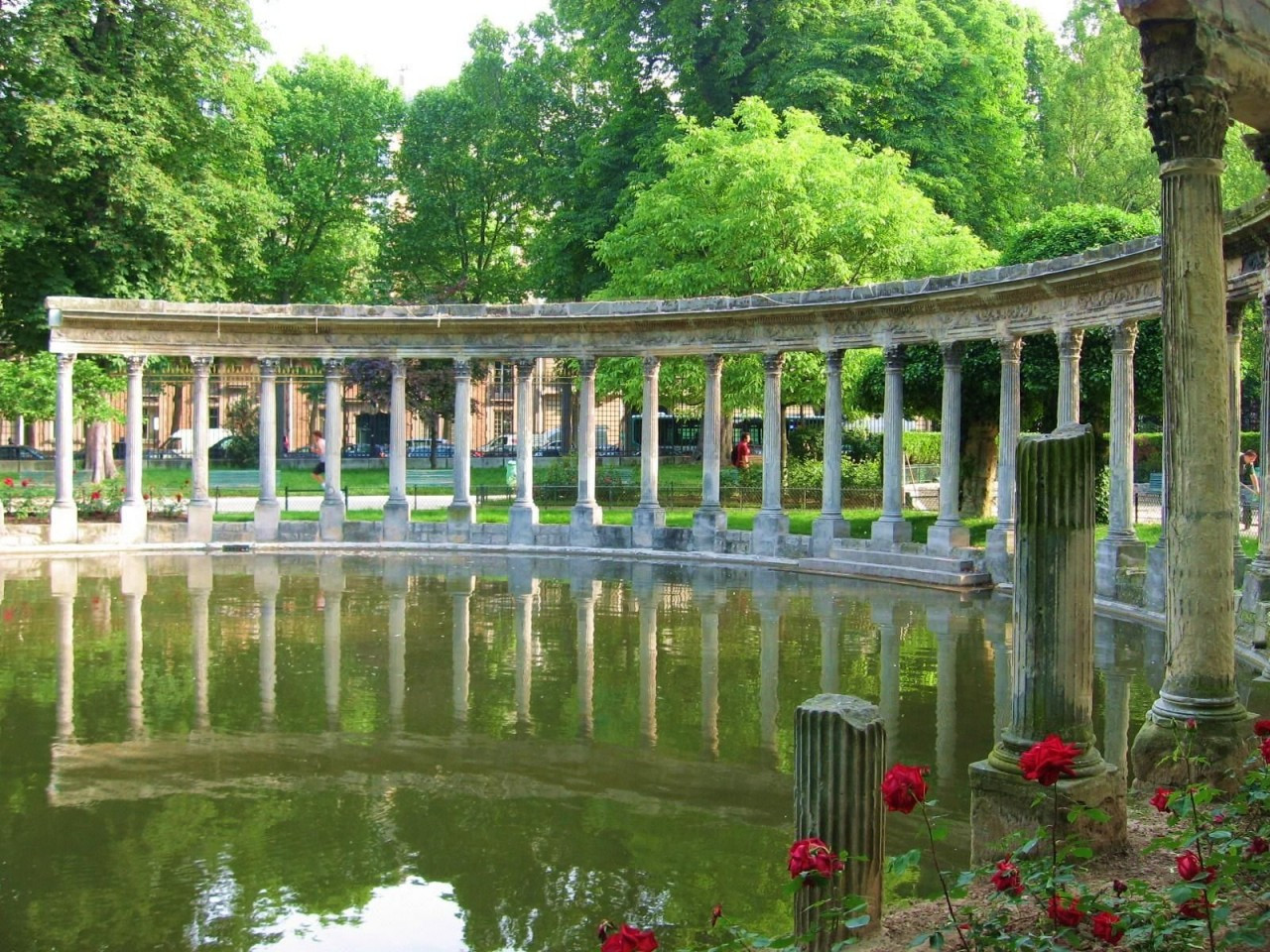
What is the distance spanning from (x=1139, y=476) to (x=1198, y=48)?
4195 centimetres

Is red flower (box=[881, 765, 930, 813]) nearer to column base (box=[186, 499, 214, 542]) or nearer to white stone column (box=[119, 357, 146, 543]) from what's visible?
column base (box=[186, 499, 214, 542])

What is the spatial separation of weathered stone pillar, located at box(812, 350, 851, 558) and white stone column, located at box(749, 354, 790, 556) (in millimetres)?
1059

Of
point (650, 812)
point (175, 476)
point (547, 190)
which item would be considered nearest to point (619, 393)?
point (547, 190)

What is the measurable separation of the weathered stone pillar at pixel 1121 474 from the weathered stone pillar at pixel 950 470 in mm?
4338

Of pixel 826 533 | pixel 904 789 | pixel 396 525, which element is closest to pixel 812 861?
pixel 904 789

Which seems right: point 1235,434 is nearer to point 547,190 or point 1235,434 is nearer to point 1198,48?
point 1198,48

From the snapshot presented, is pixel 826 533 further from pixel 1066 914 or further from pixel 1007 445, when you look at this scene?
pixel 1066 914

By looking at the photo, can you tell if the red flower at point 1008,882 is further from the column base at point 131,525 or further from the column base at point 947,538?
the column base at point 131,525

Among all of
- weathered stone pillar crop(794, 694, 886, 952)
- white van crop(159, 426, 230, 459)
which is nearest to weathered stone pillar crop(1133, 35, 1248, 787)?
weathered stone pillar crop(794, 694, 886, 952)

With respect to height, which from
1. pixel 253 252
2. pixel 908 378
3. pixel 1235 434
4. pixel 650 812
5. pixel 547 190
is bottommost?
pixel 650 812

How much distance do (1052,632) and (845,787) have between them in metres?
2.28

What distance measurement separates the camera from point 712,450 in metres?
33.3

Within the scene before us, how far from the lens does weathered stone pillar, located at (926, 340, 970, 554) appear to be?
93.1ft

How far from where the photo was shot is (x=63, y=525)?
32.9 m
